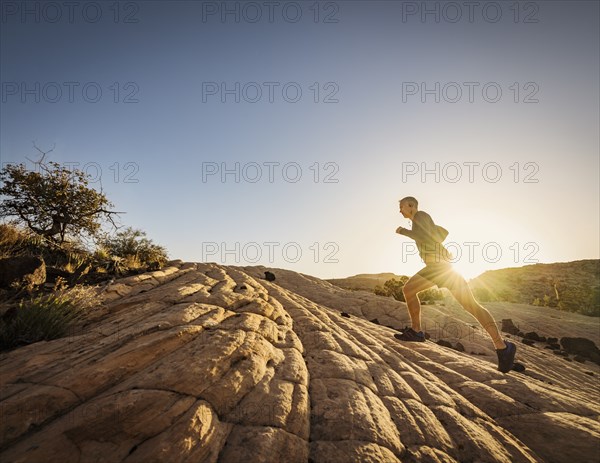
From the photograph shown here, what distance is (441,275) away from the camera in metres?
5.17

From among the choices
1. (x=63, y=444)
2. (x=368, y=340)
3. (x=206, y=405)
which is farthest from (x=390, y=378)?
(x=63, y=444)

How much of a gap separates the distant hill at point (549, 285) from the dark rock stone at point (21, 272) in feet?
72.9

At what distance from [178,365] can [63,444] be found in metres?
1.01

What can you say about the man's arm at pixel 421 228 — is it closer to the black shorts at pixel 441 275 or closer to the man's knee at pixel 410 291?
the black shorts at pixel 441 275

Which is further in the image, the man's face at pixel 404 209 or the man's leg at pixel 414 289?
the man's face at pixel 404 209

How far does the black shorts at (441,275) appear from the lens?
4.99 metres

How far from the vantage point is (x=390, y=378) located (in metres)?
3.84

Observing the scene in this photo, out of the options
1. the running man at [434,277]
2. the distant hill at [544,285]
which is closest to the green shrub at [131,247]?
the running man at [434,277]

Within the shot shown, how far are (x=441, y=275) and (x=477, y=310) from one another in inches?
29.9

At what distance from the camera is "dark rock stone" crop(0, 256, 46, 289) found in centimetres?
553

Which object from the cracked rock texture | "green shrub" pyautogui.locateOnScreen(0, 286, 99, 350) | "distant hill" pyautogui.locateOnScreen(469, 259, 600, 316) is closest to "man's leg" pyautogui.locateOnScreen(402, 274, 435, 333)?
the cracked rock texture

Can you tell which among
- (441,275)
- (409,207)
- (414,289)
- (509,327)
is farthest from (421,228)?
(509,327)

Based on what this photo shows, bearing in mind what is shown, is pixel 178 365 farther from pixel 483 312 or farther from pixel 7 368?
Answer: pixel 483 312

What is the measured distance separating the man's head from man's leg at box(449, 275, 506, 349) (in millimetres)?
1405
